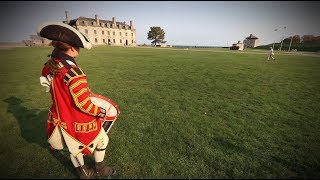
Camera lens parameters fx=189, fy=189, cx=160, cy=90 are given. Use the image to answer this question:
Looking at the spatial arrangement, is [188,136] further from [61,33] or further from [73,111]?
[61,33]

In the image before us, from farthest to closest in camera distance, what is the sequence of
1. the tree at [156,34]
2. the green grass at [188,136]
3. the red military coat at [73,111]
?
the tree at [156,34], the green grass at [188,136], the red military coat at [73,111]

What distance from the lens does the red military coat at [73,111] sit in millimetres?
2570

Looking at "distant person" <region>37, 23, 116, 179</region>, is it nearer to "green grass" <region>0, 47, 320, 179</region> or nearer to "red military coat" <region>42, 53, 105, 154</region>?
"red military coat" <region>42, 53, 105, 154</region>

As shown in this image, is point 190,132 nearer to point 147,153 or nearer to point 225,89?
point 147,153

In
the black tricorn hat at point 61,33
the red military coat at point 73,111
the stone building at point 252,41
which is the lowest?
the red military coat at point 73,111

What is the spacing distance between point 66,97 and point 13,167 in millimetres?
2315

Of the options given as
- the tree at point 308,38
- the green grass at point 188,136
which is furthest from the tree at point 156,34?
the green grass at point 188,136

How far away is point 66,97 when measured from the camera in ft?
8.98

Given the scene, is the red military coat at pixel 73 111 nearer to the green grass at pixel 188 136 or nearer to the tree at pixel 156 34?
the green grass at pixel 188 136

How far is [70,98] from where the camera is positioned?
2.75 m

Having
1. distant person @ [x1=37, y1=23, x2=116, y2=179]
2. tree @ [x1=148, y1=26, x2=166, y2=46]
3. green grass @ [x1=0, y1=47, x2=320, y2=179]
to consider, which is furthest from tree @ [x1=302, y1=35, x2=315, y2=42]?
distant person @ [x1=37, y1=23, x2=116, y2=179]

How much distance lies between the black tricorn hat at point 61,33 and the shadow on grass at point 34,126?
98.2 inches

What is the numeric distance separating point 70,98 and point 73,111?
0.21 m

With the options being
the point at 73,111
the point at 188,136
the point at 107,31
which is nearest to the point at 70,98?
the point at 73,111
